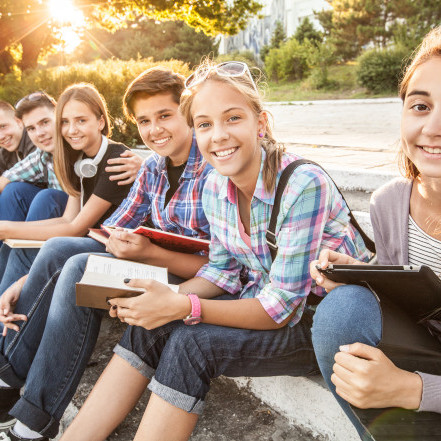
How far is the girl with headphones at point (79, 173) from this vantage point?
2.82 meters

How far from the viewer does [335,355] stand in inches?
53.6

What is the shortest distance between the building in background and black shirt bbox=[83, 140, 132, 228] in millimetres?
28348

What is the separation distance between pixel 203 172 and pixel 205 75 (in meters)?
0.61

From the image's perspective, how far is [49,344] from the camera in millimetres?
2023

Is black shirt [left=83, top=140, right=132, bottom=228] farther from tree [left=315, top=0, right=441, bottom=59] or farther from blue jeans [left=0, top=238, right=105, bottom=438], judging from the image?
tree [left=315, top=0, right=441, bottom=59]

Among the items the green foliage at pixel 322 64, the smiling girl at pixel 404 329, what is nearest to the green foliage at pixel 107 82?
the smiling girl at pixel 404 329

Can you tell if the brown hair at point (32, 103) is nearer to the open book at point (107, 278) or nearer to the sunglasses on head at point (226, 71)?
the open book at point (107, 278)

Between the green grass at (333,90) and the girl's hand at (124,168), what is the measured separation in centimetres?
1102

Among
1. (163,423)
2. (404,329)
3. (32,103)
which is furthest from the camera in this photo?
(32,103)

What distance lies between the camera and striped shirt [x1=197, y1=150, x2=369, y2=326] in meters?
1.71

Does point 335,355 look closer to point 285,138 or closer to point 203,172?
point 203,172

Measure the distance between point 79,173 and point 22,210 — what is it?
27.0 inches

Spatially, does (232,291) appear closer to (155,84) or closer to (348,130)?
(155,84)

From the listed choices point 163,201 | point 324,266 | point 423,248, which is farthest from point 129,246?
point 423,248
